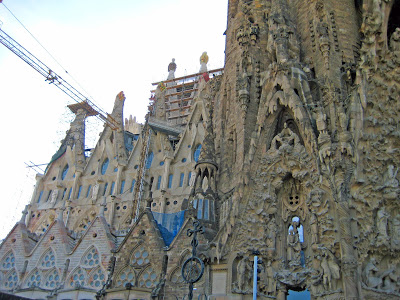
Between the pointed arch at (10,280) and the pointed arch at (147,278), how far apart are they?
269 inches

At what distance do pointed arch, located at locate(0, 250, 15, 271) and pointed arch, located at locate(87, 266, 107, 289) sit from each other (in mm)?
4407

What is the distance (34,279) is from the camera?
18156mm

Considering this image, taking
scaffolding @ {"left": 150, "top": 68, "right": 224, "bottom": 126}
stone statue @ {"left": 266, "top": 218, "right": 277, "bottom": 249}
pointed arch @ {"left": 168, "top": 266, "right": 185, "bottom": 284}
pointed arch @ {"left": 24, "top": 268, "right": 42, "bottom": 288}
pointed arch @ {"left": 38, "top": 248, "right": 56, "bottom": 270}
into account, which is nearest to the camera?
stone statue @ {"left": 266, "top": 218, "right": 277, "bottom": 249}

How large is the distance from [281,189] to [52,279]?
10.5 meters

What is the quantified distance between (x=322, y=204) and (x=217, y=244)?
344 cm

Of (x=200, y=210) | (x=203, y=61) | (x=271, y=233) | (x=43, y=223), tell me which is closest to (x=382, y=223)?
(x=271, y=233)

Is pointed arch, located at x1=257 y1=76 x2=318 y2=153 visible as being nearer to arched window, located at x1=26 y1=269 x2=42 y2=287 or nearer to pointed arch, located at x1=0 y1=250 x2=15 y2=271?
arched window, located at x1=26 y1=269 x2=42 y2=287

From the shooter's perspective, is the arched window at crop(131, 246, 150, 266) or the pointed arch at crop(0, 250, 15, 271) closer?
the arched window at crop(131, 246, 150, 266)

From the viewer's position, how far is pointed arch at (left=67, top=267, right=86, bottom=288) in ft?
56.1

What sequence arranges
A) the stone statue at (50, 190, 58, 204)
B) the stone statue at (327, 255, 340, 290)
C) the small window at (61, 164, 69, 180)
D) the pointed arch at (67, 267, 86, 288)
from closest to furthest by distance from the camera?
1. the stone statue at (327, 255, 340, 290)
2. the pointed arch at (67, 267, 86, 288)
3. the stone statue at (50, 190, 58, 204)
4. the small window at (61, 164, 69, 180)

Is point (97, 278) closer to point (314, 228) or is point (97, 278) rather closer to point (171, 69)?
point (314, 228)

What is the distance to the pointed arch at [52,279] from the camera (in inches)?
691

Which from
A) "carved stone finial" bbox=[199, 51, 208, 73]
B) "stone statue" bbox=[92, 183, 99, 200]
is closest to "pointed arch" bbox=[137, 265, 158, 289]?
"stone statue" bbox=[92, 183, 99, 200]

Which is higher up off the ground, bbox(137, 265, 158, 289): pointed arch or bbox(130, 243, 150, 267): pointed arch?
bbox(130, 243, 150, 267): pointed arch
